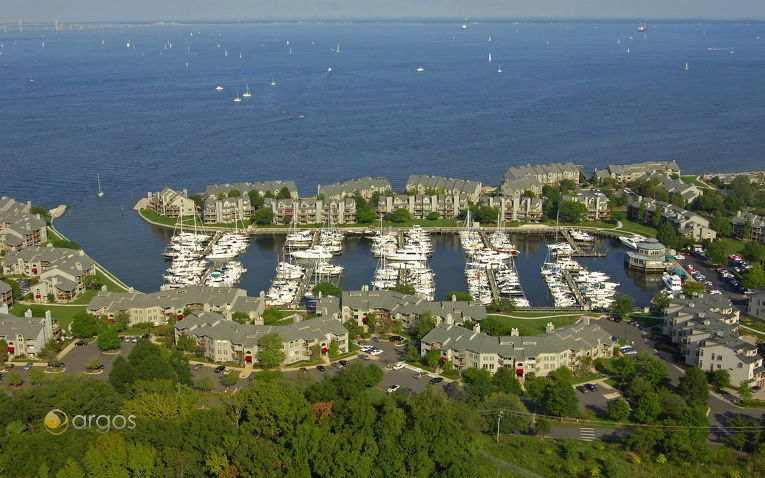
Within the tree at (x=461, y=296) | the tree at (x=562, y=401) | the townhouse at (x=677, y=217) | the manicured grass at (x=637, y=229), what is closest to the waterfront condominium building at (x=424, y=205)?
the manicured grass at (x=637, y=229)

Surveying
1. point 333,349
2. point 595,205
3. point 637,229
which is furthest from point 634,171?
point 333,349

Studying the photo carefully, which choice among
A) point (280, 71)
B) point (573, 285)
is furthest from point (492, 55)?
point (573, 285)

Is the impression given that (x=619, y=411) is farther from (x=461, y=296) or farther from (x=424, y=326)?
(x=461, y=296)

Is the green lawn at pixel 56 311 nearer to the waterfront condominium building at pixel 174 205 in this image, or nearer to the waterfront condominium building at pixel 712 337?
the waterfront condominium building at pixel 174 205

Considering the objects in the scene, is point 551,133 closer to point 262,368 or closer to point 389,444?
point 262,368

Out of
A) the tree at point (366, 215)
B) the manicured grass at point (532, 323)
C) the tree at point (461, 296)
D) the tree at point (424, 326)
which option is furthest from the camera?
the tree at point (366, 215)

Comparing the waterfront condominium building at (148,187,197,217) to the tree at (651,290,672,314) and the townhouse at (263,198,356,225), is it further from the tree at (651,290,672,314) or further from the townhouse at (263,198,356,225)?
the tree at (651,290,672,314)

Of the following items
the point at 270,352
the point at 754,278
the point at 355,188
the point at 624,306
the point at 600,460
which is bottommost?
the point at 600,460
